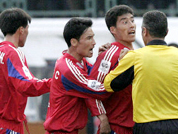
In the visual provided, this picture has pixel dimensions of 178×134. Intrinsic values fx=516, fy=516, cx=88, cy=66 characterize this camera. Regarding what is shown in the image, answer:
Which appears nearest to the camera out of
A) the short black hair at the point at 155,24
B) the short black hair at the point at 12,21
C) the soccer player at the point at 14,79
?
the short black hair at the point at 155,24

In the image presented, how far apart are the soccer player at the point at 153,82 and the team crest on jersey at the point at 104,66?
28cm

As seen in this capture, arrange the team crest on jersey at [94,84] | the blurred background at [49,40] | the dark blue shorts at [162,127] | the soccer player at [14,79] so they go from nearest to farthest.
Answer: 1. the dark blue shorts at [162,127]
2. the team crest on jersey at [94,84]
3. the soccer player at [14,79]
4. the blurred background at [49,40]

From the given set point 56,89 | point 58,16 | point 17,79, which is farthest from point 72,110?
point 58,16

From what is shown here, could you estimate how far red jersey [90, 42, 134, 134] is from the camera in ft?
15.7

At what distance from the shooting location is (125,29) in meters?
4.98

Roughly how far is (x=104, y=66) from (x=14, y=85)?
2.95 feet

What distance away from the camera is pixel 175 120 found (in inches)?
173

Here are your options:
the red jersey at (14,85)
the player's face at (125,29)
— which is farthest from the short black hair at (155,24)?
the red jersey at (14,85)

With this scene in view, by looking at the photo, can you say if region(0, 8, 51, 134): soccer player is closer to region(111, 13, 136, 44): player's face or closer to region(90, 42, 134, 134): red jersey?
region(90, 42, 134, 134): red jersey

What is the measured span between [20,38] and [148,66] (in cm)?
152

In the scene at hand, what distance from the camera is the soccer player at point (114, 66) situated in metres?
4.80

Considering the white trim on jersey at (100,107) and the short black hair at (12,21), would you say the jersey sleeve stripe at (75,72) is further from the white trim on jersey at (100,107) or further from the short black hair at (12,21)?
the short black hair at (12,21)

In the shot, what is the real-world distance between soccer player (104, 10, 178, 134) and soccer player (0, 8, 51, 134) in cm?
92

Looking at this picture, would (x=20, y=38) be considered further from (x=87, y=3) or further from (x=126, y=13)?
(x=87, y=3)
